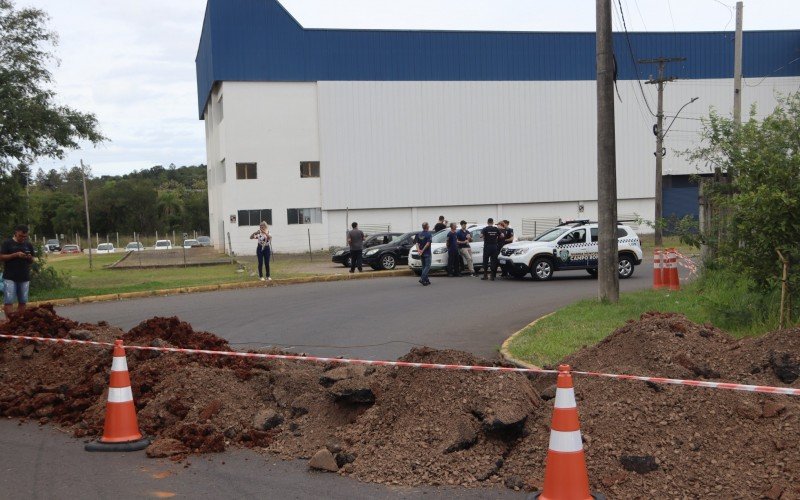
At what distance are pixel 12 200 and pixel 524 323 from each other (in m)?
17.1

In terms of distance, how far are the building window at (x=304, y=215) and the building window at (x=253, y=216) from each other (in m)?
1.21

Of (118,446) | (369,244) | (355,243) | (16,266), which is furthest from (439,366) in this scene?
(369,244)

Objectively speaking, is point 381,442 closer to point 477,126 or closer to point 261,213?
point 261,213

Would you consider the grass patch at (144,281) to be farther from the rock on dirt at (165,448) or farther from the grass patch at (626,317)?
the rock on dirt at (165,448)

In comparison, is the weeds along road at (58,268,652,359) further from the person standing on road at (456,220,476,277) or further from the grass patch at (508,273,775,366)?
the person standing on road at (456,220,476,277)

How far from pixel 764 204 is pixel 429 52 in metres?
45.1

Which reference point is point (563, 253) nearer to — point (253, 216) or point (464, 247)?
point (464, 247)

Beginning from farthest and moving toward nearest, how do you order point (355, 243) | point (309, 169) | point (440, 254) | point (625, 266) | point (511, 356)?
point (309, 169) → point (355, 243) → point (440, 254) → point (625, 266) → point (511, 356)

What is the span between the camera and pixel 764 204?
32.3ft

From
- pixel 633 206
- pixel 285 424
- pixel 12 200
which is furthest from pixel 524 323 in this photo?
pixel 633 206

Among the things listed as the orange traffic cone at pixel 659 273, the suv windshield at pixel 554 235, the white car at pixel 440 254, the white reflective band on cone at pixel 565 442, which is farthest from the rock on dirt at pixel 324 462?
the white car at pixel 440 254

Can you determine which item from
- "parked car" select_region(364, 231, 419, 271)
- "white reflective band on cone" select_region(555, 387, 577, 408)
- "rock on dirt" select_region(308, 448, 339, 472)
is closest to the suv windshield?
"parked car" select_region(364, 231, 419, 271)

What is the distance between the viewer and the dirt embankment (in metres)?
5.90

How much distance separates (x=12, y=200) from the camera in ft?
82.0
